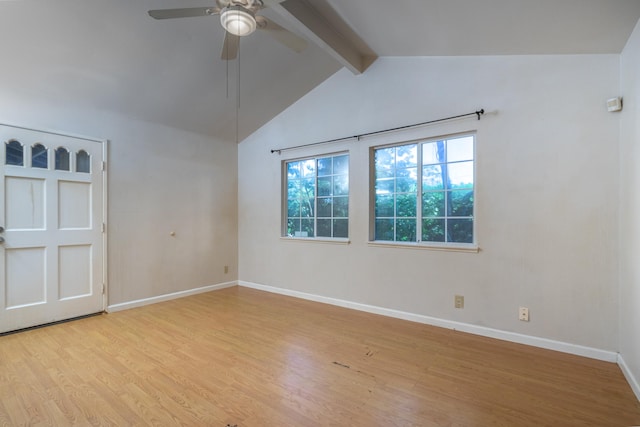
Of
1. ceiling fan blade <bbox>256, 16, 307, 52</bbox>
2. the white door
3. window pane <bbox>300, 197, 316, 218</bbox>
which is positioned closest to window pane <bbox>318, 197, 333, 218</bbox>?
window pane <bbox>300, 197, 316, 218</bbox>

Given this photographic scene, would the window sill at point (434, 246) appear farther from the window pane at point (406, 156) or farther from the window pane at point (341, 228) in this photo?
the window pane at point (406, 156)

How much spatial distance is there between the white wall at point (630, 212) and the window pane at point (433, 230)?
1396mm

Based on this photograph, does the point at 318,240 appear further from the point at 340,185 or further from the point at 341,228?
the point at 340,185

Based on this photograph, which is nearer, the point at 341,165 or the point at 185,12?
the point at 185,12

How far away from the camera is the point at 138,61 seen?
311 centimetres

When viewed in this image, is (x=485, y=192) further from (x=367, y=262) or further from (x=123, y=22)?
(x=123, y=22)

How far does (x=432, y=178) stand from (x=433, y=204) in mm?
291

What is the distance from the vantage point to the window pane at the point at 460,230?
3127 mm

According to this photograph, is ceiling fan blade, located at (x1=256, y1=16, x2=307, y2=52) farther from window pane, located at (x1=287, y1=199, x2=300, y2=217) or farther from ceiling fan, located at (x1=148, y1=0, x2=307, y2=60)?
window pane, located at (x1=287, y1=199, x2=300, y2=217)

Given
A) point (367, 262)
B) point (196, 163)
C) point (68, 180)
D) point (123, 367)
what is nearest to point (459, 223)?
point (367, 262)

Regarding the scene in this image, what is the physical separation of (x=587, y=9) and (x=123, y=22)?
11.8 ft

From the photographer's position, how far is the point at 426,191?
339 centimetres

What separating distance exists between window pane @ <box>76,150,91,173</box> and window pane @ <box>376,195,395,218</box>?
347 cm

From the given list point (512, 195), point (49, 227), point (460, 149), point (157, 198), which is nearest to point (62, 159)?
point (49, 227)
